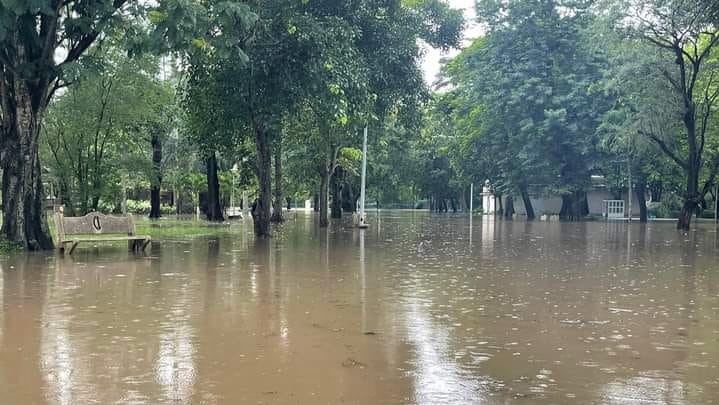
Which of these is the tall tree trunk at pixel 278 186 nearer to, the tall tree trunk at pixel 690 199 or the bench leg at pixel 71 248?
the bench leg at pixel 71 248

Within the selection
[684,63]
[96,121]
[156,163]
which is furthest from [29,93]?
[684,63]

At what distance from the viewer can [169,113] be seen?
37062 millimetres

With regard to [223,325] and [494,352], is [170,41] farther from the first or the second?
[494,352]

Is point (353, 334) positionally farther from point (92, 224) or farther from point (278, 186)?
point (278, 186)

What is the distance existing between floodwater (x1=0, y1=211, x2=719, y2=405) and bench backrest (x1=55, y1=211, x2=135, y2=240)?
269 cm

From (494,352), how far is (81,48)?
14.9 meters

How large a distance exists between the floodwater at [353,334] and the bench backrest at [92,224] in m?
2.69

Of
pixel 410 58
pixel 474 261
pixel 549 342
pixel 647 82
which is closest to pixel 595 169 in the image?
pixel 647 82

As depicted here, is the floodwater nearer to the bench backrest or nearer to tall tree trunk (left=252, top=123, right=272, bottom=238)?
the bench backrest

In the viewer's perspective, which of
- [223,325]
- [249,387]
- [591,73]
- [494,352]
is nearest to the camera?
[249,387]

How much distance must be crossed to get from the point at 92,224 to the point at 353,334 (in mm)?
11776

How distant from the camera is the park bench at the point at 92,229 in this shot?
16672 millimetres

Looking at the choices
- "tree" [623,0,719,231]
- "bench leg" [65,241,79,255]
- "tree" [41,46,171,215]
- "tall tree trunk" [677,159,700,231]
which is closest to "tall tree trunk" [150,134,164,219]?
"tree" [41,46,171,215]

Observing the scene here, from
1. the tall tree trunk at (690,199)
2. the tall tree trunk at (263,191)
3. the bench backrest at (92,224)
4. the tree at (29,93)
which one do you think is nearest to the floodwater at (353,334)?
the bench backrest at (92,224)
